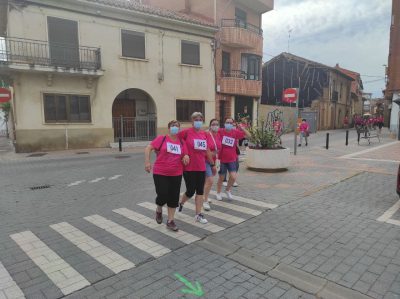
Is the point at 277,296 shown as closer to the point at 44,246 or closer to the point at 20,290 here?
the point at 20,290

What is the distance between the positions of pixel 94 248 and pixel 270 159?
6.33 meters

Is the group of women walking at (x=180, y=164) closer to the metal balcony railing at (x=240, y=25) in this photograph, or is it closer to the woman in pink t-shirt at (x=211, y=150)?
the woman in pink t-shirt at (x=211, y=150)

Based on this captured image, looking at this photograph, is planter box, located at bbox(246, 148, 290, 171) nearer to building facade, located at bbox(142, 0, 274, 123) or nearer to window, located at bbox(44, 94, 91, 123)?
window, located at bbox(44, 94, 91, 123)

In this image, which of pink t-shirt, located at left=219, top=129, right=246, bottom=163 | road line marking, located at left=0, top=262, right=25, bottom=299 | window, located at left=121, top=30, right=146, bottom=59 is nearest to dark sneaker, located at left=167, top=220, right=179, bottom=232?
pink t-shirt, located at left=219, top=129, right=246, bottom=163

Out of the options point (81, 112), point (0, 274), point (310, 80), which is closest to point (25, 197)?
point (0, 274)

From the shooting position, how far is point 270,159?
918 cm

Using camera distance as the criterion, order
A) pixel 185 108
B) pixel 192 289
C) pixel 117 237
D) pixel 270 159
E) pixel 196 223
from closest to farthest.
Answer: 1. pixel 192 289
2. pixel 117 237
3. pixel 196 223
4. pixel 270 159
5. pixel 185 108

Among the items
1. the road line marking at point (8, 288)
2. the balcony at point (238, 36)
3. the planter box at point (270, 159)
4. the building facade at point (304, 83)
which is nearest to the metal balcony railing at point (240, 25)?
the balcony at point (238, 36)

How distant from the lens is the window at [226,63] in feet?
72.8

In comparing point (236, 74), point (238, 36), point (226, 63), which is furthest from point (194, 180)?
point (226, 63)

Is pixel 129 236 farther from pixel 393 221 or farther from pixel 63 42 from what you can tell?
pixel 63 42

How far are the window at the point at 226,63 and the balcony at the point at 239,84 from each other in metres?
0.23

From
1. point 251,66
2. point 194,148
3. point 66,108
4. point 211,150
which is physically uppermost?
point 251,66

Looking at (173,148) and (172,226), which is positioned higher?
(173,148)
